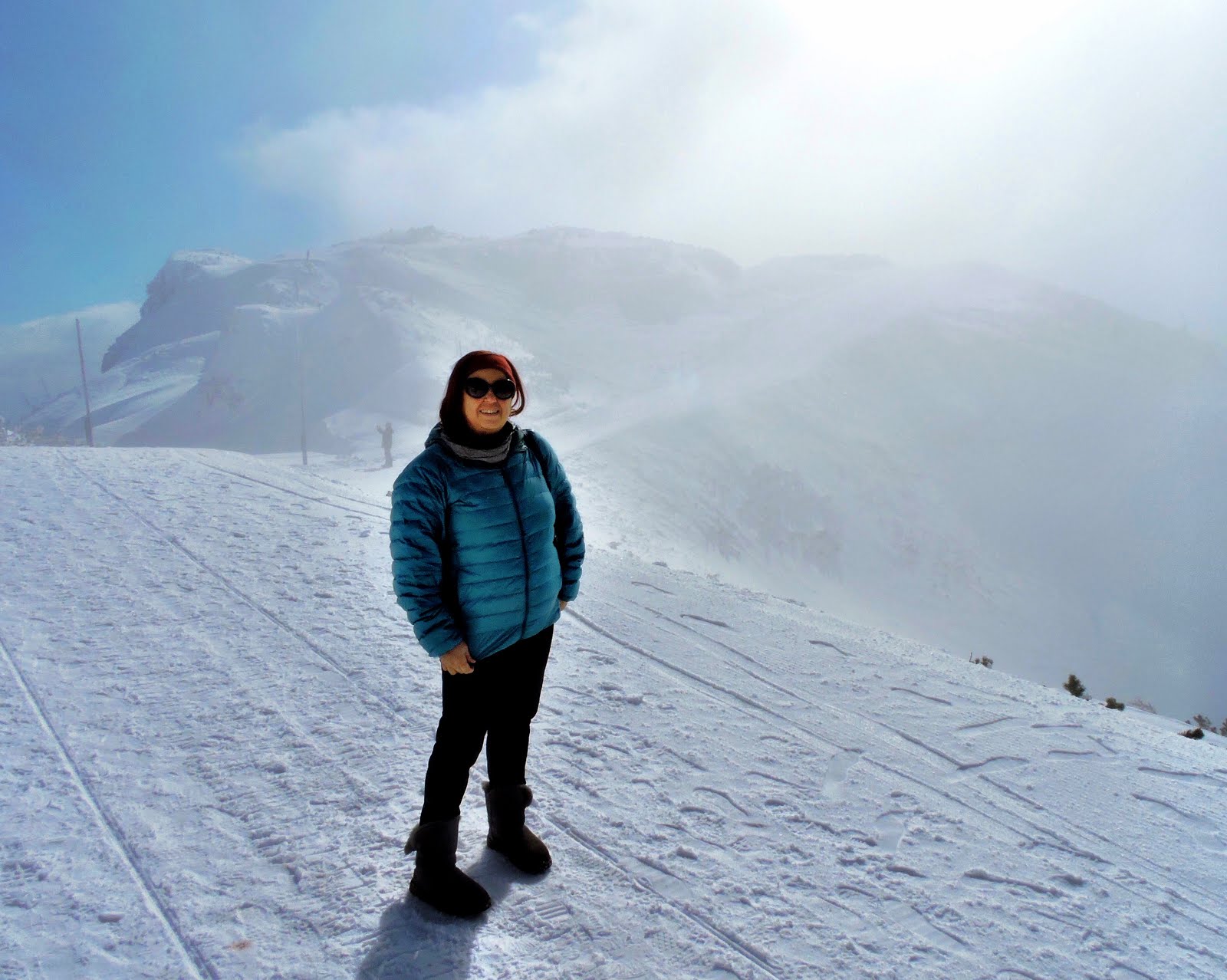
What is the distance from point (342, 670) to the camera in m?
4.59

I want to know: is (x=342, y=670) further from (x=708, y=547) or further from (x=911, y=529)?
(x=911, y=529)

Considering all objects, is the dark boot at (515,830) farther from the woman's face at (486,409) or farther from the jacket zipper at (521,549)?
the woman's face at (486,409)

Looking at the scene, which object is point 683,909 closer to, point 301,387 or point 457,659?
point 457,659

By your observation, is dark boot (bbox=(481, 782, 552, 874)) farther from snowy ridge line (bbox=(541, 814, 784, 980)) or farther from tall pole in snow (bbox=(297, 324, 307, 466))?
tall pole in snow (bbox=(297, 324, 307, 466))

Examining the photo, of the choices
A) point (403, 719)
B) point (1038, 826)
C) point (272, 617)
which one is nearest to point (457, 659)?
point (403, 719)

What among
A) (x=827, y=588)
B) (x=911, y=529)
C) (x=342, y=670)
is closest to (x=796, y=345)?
(x=911, y=529)

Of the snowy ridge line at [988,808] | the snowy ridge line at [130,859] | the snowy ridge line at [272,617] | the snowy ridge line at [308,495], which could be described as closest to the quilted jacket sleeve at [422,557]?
the snowy ridge line at [130,859]

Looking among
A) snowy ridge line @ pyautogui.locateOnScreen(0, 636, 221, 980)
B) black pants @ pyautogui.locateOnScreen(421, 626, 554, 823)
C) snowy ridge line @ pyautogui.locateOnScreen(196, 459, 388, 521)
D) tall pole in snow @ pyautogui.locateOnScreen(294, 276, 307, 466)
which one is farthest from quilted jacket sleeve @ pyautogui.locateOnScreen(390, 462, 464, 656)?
tall pole in snow @ pyautogui.locateOnScreen(294, 276, 307, 466)

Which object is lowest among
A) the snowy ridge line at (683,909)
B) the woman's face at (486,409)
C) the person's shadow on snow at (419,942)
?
the snowy ridge line at (683,909)

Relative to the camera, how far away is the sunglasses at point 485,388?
8.07ft

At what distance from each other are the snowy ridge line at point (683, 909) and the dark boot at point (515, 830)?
0.22 m

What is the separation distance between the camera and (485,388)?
246cm

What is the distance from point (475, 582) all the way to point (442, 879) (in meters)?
1.09

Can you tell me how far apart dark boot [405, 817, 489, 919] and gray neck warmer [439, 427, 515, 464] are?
4.38 feet
